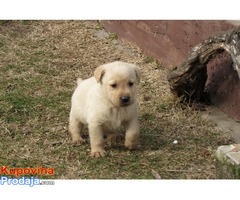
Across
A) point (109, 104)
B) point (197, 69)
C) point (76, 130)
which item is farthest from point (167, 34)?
point (109, 104)

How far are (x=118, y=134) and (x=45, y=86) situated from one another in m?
1.98

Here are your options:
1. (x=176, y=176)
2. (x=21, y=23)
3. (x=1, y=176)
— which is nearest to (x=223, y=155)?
(x=176, y=176)

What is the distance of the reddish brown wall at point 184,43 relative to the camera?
6699 millimetres

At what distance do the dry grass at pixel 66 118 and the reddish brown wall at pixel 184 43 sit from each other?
0.71ft

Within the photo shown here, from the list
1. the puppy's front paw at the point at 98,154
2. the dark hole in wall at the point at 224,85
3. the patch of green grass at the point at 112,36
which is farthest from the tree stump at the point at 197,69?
the patch of green grass at the point at 112,36

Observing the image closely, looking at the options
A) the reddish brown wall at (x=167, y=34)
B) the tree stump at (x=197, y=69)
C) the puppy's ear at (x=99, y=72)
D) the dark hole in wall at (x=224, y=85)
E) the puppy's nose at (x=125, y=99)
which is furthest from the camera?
the reddish brown wall at (x=167, y=34)

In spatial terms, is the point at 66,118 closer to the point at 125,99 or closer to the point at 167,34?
the point at 125,99

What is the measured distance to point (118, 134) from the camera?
6.04m

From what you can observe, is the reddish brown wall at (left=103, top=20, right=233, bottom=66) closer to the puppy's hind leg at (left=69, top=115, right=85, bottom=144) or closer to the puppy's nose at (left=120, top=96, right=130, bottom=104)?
the puppy's nose at (left=120, top=96, right=130, bottom=104)

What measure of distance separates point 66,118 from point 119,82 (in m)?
1.51

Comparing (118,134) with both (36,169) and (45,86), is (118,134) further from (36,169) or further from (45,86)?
(45,86)

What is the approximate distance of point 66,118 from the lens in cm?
659

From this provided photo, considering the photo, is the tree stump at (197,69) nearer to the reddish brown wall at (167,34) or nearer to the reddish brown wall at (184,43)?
the reddish brown wall at (184,43)

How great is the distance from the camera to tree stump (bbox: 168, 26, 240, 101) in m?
6.05
